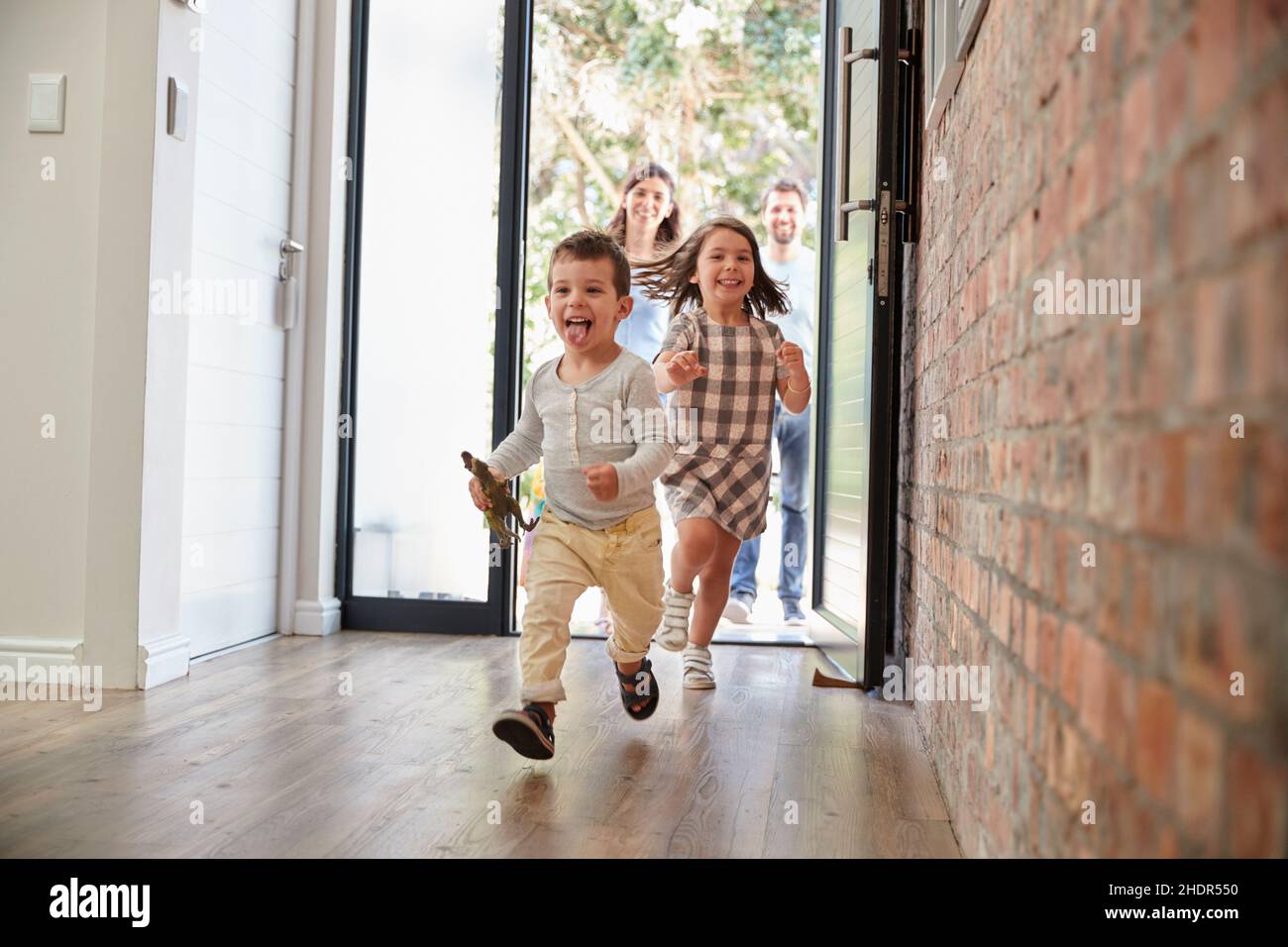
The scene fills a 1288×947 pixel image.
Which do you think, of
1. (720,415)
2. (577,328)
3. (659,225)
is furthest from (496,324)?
(577,328)

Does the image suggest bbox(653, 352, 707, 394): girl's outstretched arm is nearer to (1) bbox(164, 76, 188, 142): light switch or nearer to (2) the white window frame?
(2) the white window frame

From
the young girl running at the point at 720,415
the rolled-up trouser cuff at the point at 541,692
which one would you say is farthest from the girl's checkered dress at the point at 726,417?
the rolled-up trouser cuff at the point at 541,692

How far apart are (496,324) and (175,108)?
1.21 meters

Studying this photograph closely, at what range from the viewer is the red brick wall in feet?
2.11

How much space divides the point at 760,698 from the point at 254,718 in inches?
45.4

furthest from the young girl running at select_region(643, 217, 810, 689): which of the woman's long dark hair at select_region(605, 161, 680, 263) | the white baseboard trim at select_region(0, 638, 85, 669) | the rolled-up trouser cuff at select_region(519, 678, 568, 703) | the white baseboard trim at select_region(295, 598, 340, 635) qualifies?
the white baseboard trim at select_region(0, 638, 85, 669)

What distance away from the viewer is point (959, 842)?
66.9 inches

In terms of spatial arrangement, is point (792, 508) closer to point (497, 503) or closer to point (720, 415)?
point (720, 415)

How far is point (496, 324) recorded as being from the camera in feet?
12.4

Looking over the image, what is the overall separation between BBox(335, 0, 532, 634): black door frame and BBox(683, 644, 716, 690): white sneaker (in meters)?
0.88

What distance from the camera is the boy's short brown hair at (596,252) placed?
2.37 m

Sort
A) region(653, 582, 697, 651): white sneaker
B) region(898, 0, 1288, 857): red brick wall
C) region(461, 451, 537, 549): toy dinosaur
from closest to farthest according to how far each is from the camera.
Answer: region(898, 0, 1288, 857): red brick wall → region(461, 451, 537, 549): toy dinosaur → region(653, 582, 697, 651): white sneaker
